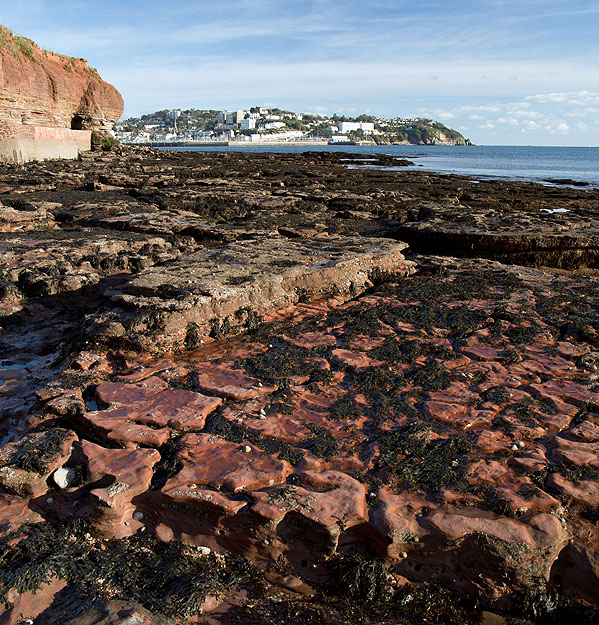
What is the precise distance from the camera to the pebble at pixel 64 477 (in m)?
2.01

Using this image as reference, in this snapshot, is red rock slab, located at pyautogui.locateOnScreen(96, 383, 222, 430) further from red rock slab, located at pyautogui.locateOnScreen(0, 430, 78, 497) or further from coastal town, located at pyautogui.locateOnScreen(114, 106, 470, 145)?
coastal town, located at pyautogui.locateOnScreen(114, 106, 470, 145)

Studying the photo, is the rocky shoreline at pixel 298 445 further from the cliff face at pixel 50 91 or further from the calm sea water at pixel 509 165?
the calm sea water at pixel 509 165

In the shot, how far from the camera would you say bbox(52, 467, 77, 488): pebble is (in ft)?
6.61

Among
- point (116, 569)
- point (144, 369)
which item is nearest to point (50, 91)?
point (144, 369)

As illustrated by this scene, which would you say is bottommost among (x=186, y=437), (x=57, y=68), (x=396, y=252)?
(x=186, y=437)

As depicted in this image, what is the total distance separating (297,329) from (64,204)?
246 inches

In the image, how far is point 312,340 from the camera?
10.5 ft

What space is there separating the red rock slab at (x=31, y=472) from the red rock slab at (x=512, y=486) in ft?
5.43

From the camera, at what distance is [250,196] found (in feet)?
30.5

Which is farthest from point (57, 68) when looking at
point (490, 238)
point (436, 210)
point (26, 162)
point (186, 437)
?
point (186, 437)

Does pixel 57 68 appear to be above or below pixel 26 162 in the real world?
above

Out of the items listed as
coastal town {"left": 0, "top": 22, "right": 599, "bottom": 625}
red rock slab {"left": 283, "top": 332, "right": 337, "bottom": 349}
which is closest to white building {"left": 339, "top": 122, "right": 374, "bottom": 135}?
coastal town {"left": 0, "top": 22, "right": 599, "bottom": 625}

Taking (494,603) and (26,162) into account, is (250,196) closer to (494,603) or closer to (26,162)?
(494,603)

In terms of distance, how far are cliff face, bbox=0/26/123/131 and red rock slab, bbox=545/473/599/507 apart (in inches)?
760
